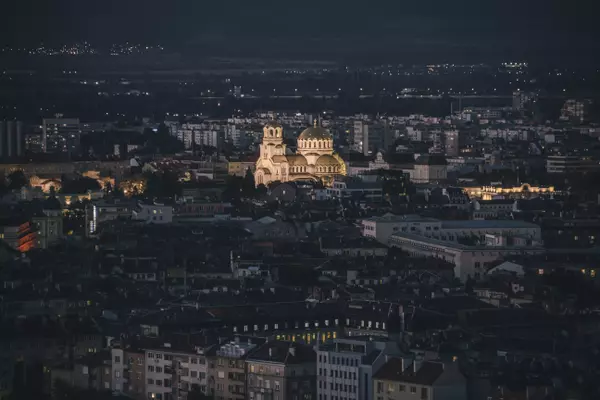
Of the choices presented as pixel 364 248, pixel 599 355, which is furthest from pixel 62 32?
pixel 599 355

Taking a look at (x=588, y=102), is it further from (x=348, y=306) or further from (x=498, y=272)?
(x=348, y=306)

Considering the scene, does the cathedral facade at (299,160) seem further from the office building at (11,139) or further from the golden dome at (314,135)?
the office building at (11,139)

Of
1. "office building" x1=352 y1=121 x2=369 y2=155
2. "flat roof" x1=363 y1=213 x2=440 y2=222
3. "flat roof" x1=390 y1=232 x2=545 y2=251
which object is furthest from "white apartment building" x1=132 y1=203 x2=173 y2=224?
"office building" x1=352 y1=121 x2=369 y2=155

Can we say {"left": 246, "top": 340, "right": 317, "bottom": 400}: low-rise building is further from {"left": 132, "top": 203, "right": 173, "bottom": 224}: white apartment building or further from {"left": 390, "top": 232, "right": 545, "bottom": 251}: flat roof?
{"left": 132, "top": 203, "right": 173, "bottom": 224}: white apartment building

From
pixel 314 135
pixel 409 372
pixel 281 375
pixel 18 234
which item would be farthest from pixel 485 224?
pixel 409 372

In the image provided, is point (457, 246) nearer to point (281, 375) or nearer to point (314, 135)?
point (281, 375)

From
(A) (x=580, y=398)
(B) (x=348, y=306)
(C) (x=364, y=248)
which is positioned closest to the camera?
(A) (x=580, y=398)

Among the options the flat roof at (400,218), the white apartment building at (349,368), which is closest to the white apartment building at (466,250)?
the flat roof at (400,218)
